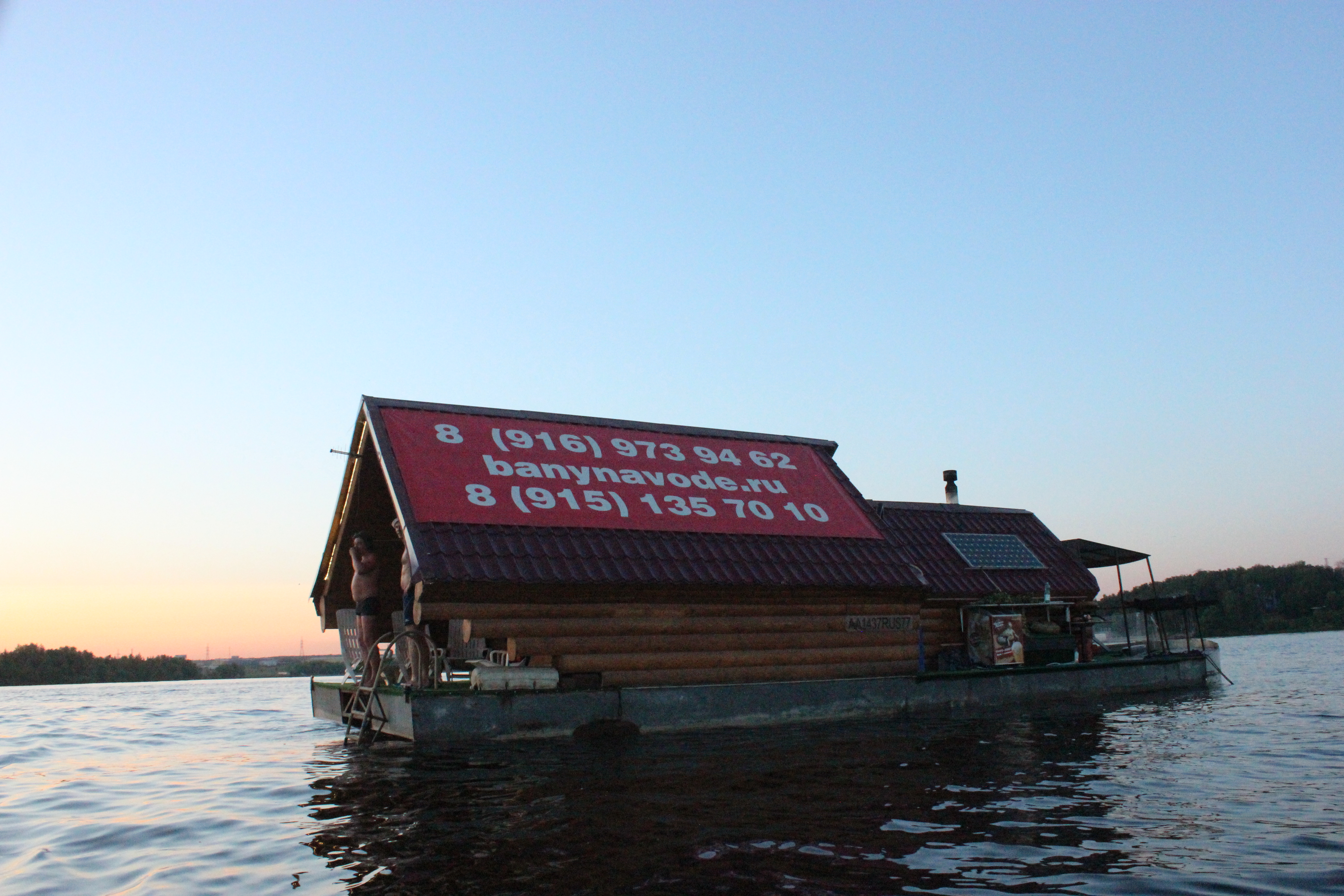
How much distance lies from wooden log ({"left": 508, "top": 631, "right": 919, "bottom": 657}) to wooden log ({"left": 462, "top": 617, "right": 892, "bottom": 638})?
0.06 m

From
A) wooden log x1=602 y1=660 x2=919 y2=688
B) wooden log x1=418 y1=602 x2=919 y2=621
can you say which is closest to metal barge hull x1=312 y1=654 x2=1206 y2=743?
wooden log x1=602 y1=660 x2=919 y2=688

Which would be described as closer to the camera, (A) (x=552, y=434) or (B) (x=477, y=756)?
(B) (x=477, y=756)

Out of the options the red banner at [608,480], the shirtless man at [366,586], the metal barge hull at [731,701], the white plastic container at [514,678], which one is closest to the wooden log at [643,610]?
the white plastic container at [514,678]

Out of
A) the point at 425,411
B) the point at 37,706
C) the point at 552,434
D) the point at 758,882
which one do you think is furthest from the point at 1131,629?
the point at 37,706

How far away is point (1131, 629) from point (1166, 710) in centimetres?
1512

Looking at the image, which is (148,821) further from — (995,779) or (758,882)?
(995,779)

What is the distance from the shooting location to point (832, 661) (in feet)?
53.4

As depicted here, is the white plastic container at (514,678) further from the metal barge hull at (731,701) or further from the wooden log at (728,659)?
the wooden log at (728,659)

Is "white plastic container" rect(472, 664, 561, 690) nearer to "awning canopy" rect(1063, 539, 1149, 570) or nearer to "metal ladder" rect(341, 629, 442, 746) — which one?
"metal ladder" rect(341, 629, 442, 746)

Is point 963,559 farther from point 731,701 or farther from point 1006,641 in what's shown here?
point 731,701

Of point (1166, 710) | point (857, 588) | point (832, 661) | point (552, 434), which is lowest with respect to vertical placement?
point (1166, 710)

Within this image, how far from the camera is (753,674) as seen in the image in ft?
50.5

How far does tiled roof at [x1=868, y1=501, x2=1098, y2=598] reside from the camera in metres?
20.2

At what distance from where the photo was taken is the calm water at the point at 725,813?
5906mm
